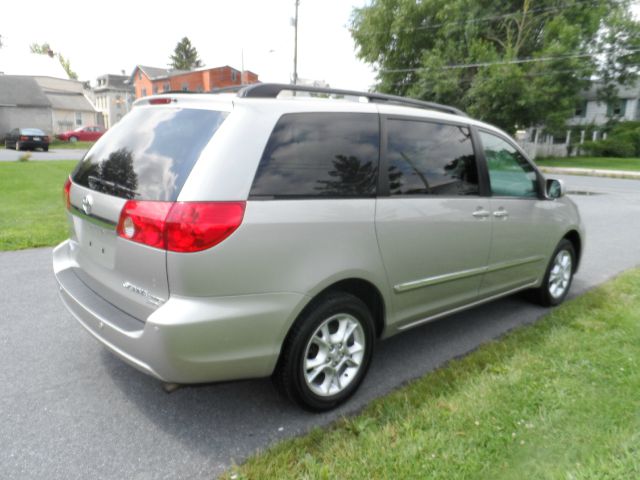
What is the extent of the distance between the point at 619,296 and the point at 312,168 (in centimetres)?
401

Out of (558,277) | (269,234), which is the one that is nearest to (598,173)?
(558,277)

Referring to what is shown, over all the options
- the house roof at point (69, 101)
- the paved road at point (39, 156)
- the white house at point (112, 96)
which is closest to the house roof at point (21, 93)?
the house roof at point (69, 101)

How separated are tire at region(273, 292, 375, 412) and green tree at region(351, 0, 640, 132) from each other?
27.7 metres

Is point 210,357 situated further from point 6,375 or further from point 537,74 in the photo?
point 537,74

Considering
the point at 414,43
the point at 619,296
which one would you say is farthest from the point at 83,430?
the point at 414,43

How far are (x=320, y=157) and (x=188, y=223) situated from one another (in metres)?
0.87

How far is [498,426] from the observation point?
274 centimetres

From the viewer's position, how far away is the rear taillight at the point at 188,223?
2301mm

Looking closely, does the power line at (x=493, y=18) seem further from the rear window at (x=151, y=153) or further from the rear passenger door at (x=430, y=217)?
the rear window at (x=151, y=153)

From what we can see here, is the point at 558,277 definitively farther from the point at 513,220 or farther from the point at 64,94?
the point at 64,94

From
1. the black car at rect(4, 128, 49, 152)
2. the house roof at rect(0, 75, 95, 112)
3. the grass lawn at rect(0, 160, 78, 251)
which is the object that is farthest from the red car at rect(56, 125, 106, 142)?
the grass lawn at rect(0, 160, 78, 251)

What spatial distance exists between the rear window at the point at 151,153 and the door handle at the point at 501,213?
2320mm

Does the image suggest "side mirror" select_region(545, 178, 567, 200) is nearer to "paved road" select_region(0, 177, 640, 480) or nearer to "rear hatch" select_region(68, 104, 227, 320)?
"paved road" select_region(0, 177, 640, 480)

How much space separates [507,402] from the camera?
2982mm
